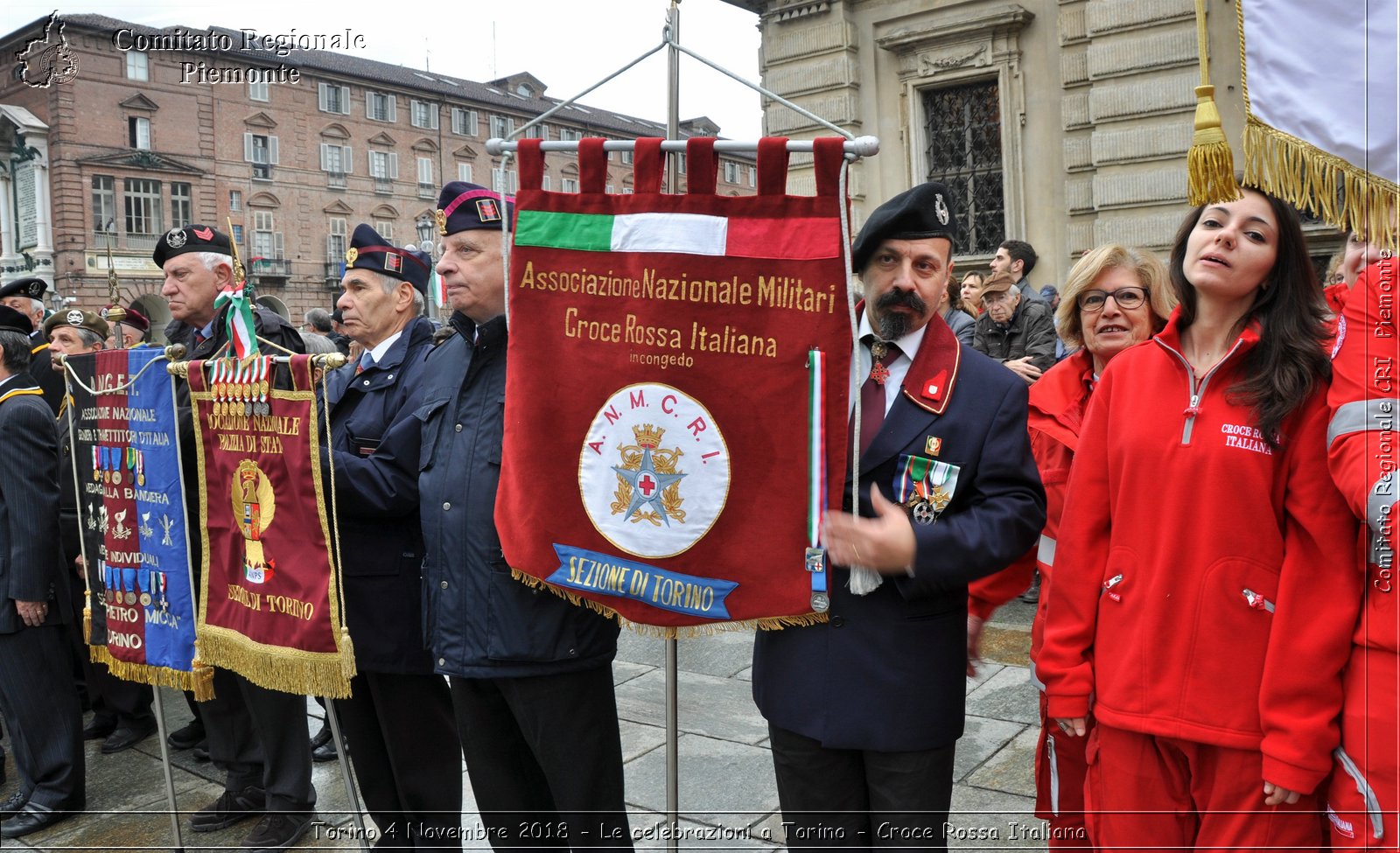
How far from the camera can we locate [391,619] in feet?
11.3

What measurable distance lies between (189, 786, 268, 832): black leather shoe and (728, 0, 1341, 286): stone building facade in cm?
1044

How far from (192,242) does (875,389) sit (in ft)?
11.4

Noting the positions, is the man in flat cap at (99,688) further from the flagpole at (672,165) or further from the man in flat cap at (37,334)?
the flagpole at (672,165)

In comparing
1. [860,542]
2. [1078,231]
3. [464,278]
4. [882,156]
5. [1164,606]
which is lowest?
[1164,606]

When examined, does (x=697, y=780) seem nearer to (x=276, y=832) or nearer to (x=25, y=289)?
(x=276, y=832)

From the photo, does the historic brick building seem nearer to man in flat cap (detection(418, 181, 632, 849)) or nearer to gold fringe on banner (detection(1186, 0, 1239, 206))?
man in flat cap (detection(418, 181, 632, 849))

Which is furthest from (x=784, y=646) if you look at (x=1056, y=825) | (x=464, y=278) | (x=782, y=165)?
(x=464, y=278)

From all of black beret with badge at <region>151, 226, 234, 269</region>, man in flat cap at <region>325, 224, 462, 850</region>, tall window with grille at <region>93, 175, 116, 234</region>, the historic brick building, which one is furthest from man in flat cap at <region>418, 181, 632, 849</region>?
tall window with grille at <region>93, 175, 116, 234</region>

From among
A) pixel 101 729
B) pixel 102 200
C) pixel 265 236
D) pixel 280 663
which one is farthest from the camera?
pixel 265 236

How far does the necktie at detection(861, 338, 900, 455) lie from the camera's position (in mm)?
2590

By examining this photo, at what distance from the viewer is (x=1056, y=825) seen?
2.85 metres

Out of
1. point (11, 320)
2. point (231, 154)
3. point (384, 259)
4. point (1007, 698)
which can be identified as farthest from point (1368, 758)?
point (231, 154)

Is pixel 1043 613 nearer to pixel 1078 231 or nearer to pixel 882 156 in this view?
pixel 1078 231

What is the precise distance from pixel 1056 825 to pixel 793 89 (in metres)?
12.4
